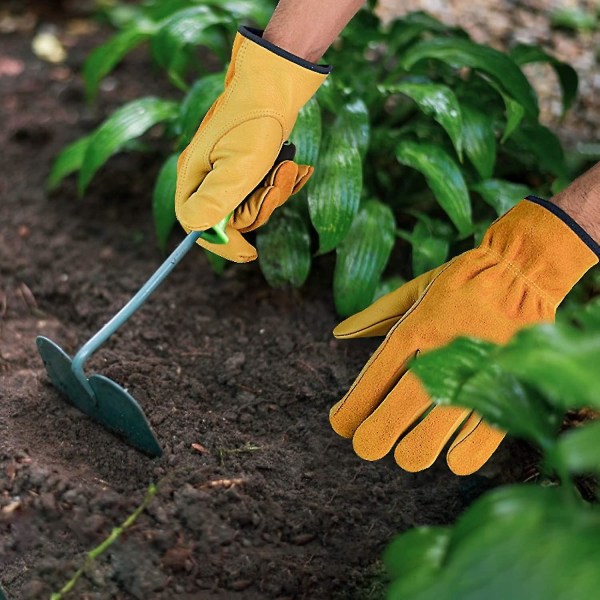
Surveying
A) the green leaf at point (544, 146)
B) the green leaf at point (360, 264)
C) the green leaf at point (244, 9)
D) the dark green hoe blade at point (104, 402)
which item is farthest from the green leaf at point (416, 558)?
the green leaf at point (244, 9)

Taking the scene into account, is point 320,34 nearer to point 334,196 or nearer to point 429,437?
point 334,196

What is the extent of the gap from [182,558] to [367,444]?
1.27 feet

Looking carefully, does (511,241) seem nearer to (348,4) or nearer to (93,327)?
(348,4)

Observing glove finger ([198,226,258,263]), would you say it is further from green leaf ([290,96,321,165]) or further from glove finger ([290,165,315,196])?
green leaf ([290,96,321,165])

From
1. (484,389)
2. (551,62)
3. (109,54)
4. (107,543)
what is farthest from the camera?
(109,54)

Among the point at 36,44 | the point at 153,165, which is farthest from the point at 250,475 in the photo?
the point at 36,44

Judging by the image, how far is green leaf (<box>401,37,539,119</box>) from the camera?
201 centimetres

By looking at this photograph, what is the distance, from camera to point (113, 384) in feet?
4.98

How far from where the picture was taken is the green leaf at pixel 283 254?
194cm

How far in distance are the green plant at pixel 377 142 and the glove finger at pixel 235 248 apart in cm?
24

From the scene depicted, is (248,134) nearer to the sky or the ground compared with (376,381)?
nearer to the sky

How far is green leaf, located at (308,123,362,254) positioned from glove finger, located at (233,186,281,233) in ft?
0.82

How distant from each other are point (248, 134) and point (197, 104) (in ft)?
1.55

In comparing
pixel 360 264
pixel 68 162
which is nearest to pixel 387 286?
pixel 360 264
